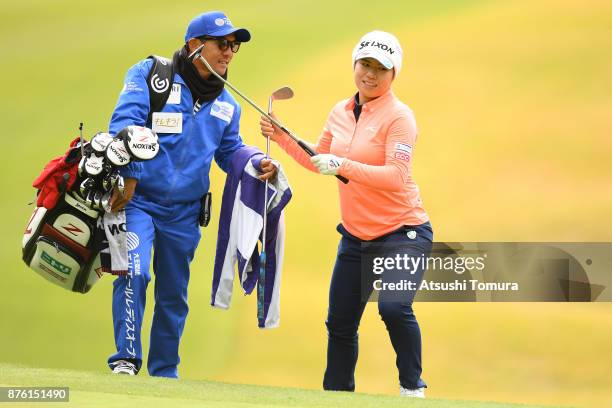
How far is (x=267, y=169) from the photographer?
19.5 feet

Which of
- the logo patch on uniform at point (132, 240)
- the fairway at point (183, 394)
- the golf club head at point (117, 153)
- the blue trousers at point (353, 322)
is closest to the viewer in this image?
the fairway at point (183, 394)

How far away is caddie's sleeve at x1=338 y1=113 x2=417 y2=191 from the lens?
551 centimetres

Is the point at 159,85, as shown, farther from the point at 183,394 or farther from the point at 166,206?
the point at 183,394

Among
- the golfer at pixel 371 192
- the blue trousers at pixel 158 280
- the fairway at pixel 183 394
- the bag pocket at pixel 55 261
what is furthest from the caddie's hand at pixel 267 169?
the fairway at pixel 183 394

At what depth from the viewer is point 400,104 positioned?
18.7 feet

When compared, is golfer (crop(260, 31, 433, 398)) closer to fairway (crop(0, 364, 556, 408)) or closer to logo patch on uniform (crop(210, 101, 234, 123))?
logo patch on uniform (crop(210, 101, 234, 123))

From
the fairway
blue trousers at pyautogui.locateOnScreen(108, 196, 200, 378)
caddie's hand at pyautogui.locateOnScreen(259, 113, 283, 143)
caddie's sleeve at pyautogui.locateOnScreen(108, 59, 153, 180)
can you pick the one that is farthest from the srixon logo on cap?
the fairway

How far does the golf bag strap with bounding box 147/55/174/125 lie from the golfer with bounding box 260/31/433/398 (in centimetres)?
64

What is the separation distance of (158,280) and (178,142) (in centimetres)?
68

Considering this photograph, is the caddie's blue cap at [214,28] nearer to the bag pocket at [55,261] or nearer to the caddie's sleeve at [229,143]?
the caddie's sleeve at [229,143]

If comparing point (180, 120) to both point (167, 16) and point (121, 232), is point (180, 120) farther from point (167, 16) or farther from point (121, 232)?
point (167, 16)

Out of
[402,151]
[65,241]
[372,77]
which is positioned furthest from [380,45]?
[65,241]

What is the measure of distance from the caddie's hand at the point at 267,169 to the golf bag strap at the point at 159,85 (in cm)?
53

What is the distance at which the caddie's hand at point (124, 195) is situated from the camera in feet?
18.5
